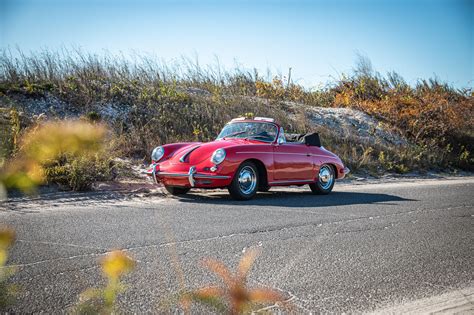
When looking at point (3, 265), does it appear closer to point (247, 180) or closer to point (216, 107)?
point (247, 180)

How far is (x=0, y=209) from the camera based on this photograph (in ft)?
19.4

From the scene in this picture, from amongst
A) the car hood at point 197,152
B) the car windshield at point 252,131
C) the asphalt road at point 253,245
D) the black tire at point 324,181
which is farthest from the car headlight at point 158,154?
the black tire at point 324,181

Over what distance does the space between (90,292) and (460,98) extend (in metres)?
25.3

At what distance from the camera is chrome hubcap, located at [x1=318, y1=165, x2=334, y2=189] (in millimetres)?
9281

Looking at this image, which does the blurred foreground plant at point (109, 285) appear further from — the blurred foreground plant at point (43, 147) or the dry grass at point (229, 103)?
the dry grass at point (229, 103)

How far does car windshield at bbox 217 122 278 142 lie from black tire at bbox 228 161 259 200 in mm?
908

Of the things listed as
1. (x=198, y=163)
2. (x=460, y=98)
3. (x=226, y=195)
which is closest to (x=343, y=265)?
(x=198, y=163)

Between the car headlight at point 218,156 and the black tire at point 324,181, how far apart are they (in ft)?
8.16

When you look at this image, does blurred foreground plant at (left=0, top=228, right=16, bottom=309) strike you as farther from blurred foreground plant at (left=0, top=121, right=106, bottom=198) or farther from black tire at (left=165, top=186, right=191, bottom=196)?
black tire at (left=165, top=186, right=191, bottom=196)

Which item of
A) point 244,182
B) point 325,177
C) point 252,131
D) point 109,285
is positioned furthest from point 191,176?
point 109,285

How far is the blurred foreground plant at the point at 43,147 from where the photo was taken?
868mm

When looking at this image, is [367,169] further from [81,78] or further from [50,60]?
[50,60]

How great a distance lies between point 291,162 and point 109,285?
7773 millimetres

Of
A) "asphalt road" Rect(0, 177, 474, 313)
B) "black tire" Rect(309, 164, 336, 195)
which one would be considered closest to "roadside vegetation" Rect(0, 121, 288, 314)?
"asphalt road" Rect(0, 177, 474, 313)
